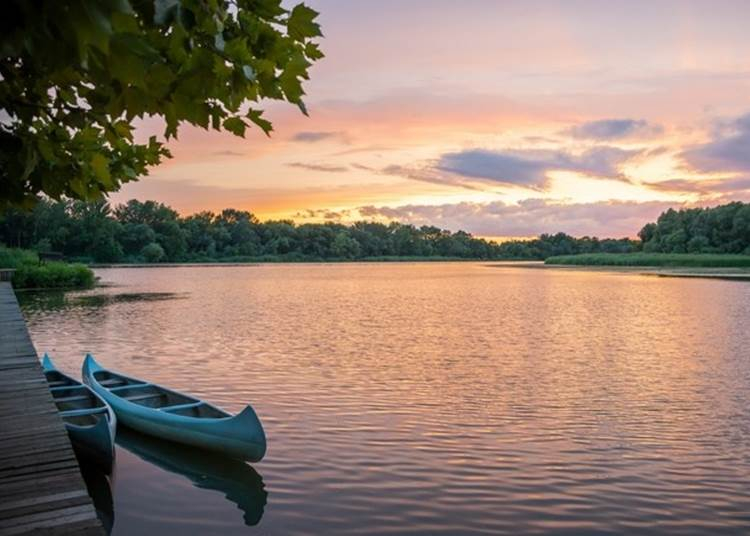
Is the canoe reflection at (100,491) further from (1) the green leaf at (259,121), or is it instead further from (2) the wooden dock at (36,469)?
(1) the green leaf at (259,121)

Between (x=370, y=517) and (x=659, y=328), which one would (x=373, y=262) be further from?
(x=370, y=517)

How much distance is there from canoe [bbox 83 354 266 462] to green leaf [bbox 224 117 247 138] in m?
7.44

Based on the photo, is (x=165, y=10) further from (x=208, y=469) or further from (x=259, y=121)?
(x=208, y=469)

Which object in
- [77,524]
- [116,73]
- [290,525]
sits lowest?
[290,525]

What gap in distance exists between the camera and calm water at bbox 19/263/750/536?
8914 millimetres

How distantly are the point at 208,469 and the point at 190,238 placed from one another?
485 feet

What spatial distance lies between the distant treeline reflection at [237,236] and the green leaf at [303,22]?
94991mm

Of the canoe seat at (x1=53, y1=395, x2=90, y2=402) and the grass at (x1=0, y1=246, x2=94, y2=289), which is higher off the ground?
the grass at (x1=0, y1=246, x2=94, y2=289)

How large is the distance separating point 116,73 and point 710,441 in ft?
40.7

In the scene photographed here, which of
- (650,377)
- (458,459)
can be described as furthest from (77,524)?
(650,377)

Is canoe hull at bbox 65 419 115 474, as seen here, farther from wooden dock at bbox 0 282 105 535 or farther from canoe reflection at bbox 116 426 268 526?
wooden dock at bbox 0 282 105 535

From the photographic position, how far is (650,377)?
1795cm

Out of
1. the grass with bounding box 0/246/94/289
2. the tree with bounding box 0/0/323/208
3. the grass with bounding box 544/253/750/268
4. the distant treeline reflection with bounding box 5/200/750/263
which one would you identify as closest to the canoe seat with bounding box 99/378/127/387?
the tree with bounding box 0/0/323/208

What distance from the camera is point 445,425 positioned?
43.0 ft
